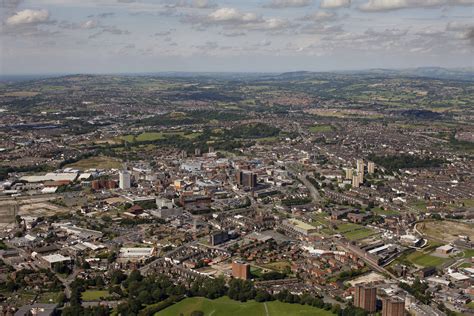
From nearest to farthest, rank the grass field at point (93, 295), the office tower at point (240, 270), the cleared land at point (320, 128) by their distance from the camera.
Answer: the grass field at point (93, 295), the office tower at point (240, 270), the cleared land at point (320, 128)

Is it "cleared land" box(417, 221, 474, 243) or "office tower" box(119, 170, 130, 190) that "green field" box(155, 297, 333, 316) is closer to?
"cleared land" box(417, 221, 474, 243)

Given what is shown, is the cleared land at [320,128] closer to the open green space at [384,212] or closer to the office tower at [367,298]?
the open green space at [384,212]

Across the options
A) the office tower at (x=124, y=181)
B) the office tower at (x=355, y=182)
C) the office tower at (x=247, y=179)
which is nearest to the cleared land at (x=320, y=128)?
the office tower at (x=355, y=182)

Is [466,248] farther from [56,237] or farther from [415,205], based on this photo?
[56,237]

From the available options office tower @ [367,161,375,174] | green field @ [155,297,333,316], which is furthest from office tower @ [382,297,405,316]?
A: office tower @ [367,161,375,174]

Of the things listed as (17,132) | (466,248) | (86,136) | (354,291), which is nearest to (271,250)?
(354,291)

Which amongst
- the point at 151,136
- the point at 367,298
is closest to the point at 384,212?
the point at 367,298
